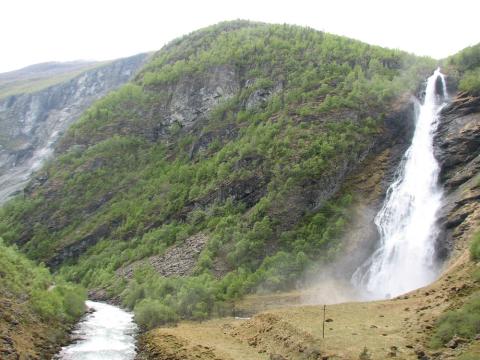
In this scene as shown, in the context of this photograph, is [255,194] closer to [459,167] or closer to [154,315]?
[459,167]

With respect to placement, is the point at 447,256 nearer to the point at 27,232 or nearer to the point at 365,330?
the point at 365,330

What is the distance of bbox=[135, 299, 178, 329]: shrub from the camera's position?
5588 centimetres

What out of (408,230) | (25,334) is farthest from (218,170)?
(25,334)

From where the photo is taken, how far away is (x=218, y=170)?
98375 millimetres

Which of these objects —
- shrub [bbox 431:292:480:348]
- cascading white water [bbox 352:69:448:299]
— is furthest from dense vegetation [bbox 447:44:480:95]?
shrub [bbox 431:292:480:348]

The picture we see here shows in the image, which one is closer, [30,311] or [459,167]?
[30,311]

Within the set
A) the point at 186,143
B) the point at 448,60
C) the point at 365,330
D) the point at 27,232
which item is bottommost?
the point at 27,232

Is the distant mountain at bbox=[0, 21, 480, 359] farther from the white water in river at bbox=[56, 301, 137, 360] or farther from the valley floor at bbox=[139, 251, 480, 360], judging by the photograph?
the white water in river at bbox=[56, 301, 137, 360]

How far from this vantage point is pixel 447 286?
129 ft

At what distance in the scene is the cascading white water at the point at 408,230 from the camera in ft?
193

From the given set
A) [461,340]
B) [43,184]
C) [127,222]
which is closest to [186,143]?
[127,222]

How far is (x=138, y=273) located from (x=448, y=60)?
7471cm

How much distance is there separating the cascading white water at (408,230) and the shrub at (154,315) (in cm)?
2355

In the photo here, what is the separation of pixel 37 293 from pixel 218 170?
179ft
